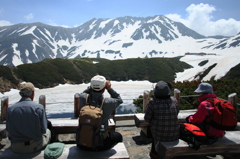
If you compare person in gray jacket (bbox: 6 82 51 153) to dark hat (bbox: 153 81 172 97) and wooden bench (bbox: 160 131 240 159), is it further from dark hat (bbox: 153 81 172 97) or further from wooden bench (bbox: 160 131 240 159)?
wooden bench (bbox: 160 131 240 159)

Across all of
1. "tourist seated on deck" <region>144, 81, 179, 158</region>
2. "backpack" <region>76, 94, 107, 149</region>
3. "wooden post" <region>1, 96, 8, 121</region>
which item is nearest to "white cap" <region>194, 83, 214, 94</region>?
"tourist seated on deck" <region>144, 81, 179, 158</region>

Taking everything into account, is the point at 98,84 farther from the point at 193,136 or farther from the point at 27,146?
the point at 193,136

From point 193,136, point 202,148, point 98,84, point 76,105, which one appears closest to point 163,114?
point 193,136

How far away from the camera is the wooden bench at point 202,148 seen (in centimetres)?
349

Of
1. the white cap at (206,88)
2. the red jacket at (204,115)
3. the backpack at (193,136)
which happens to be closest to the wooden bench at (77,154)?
the backpack at (193,136)

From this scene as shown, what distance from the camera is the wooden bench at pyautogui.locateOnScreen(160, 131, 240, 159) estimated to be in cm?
349

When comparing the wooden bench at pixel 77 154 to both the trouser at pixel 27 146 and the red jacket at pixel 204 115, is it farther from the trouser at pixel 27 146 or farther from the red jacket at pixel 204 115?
the red jacket at pixel 204 115

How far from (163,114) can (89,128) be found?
1.36m

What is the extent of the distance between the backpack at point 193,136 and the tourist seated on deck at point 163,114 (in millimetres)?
147

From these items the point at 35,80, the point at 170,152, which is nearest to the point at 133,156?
the point at 170,152

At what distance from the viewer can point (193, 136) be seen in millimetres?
3545

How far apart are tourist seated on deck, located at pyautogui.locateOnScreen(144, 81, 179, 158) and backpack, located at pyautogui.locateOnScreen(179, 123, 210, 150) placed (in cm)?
15

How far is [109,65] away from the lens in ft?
176

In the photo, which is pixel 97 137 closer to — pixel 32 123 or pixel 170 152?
pixel 32 123
